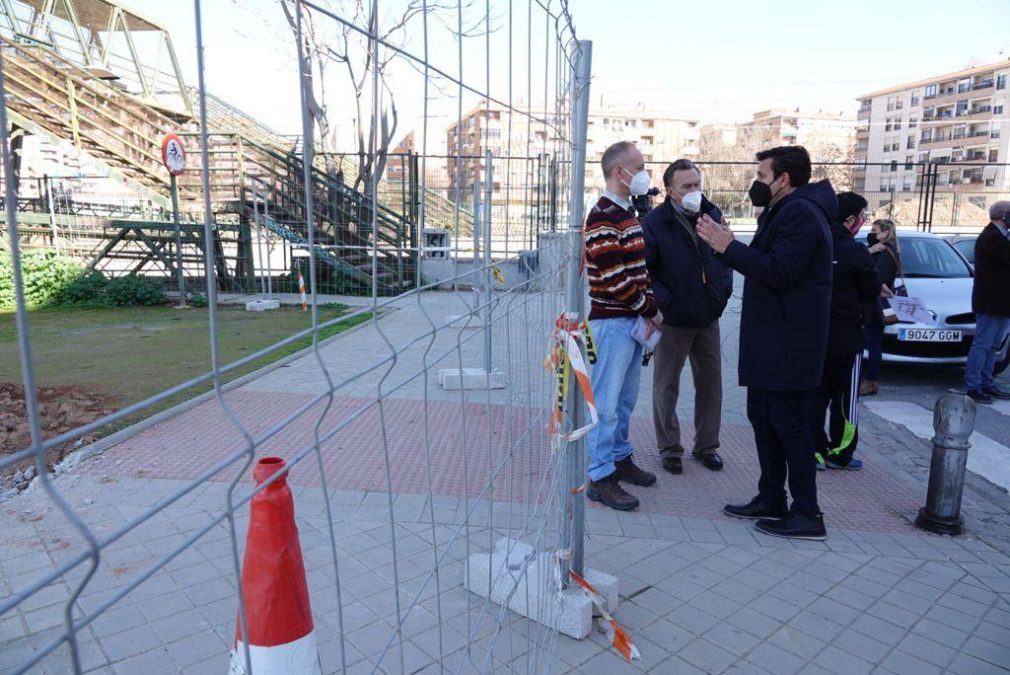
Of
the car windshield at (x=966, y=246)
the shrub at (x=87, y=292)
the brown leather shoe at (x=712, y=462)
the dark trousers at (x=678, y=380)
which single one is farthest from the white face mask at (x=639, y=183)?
the shrub at (x=87, y=292)

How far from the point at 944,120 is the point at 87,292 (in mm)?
76618

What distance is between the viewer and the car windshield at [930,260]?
8508 millimetres

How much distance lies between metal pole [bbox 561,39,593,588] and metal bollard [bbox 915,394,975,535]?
233cm

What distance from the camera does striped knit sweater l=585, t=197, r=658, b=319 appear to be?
396cm

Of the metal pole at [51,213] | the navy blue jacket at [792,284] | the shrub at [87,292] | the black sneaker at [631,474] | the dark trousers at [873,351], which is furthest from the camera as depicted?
the metal pole at [51,213]

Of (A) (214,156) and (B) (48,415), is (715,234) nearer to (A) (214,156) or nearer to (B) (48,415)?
(B) (48,415)

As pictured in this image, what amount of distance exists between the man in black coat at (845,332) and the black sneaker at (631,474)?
1071 mm

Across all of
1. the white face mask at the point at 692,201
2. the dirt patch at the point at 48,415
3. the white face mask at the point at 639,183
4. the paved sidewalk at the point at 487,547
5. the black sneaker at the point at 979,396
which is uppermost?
the white face mask at the point at 639,183

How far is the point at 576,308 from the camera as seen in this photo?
9.78ft

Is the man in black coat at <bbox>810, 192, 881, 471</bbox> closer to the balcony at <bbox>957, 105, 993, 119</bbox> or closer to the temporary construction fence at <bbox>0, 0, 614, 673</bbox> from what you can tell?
the temporary construction fence at <bbox>0, 0, 614, 673</bbox>

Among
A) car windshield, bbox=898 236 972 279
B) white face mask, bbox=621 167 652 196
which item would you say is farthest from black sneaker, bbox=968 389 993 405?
white face mask, bbox=621 167 652 196

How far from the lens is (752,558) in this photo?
12.2 feet

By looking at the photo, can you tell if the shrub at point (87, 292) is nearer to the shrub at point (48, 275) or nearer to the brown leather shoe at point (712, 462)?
the shrub at point (48, 275)

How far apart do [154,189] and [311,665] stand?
11.9 metres
